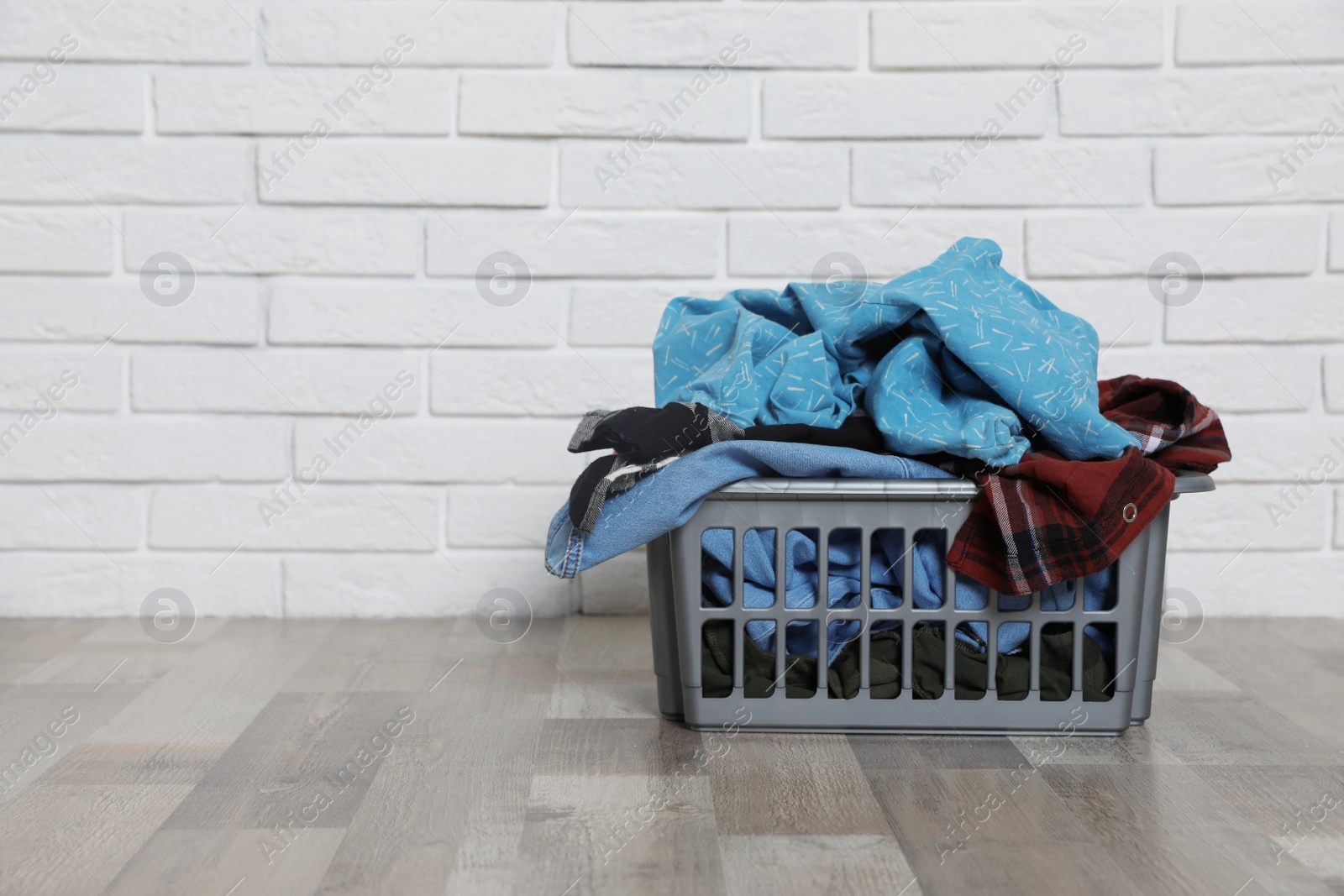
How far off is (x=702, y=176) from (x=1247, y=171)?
2.62ft

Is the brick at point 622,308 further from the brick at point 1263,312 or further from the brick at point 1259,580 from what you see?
the brick at point 1259,580

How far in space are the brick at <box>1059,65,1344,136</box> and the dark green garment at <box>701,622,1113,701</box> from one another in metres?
0.85

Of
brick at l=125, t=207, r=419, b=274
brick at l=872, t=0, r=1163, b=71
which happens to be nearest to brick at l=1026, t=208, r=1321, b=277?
brick at l=872, t=0, r=1163, b=71

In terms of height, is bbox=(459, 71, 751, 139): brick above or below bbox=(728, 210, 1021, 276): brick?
above

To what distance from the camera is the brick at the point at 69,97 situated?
152cm

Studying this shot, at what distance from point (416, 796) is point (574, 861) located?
191 mm

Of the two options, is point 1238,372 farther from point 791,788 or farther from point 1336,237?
point 791,788

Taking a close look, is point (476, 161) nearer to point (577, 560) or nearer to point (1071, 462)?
point (577, 560)

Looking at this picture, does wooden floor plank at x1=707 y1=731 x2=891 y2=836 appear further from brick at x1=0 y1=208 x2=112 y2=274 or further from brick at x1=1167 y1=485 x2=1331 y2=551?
brick at x1=0 y1=208 x2=112 y2=274

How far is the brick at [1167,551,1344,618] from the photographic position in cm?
158

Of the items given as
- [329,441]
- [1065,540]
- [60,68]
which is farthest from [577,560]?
[60,68]

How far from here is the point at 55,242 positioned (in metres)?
1.54

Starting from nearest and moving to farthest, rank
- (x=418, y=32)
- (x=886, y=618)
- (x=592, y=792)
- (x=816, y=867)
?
(x=816, y=867) < (x=592, y=792) < (x=886, y=618) < (x=418, y=32)

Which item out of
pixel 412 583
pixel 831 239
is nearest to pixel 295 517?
pixel 412 583
